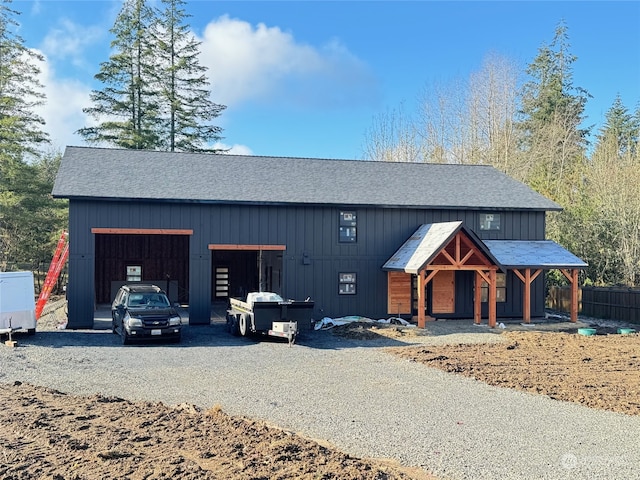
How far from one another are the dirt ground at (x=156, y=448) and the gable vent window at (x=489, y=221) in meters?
16.8

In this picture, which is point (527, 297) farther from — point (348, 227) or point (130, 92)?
point (130, 92)

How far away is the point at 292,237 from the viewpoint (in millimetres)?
20844

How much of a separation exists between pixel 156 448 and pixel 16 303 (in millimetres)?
11420

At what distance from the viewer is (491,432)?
7852mm

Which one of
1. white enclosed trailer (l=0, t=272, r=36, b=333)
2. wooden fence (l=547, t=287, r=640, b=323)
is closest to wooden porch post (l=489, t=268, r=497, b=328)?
wooden fence (l=547, t=287, r=640, b=323)

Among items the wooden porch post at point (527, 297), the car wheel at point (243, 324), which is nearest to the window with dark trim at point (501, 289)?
the wooden porch post at point (527, 297)

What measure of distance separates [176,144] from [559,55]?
99.8 feet

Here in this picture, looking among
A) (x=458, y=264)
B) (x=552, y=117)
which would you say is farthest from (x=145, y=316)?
(x=552, y=117)

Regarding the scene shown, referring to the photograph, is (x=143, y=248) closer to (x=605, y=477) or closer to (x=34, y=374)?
(x=34, y=374)

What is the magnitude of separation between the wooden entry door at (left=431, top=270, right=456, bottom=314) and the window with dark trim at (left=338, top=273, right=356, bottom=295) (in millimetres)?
3259

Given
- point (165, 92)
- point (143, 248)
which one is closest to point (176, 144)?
point (165, 92)

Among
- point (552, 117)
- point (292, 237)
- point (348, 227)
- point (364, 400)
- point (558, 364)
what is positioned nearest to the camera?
point (364, 400)

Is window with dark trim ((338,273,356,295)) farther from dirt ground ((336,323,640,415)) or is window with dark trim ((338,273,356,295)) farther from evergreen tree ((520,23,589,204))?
evergreen tree ((520,23,589,204))

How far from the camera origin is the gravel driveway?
688 centimetres
